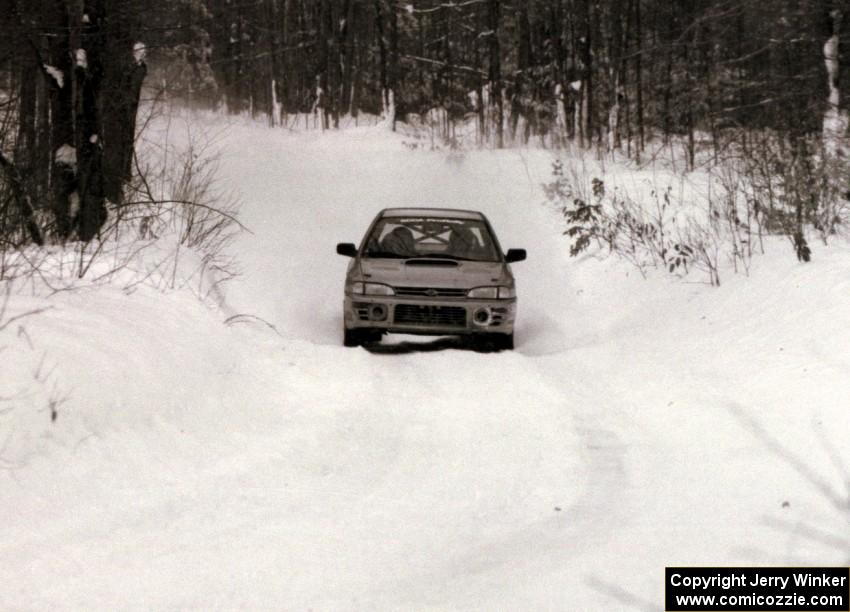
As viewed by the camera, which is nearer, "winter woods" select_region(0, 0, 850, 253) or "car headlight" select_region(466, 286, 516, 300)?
"car headlight" select_region(466, 286, 516, 300)

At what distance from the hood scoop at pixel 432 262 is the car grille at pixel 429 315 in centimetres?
60

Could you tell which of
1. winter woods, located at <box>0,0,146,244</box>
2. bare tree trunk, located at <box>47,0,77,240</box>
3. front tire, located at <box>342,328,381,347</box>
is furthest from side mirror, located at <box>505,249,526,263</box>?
bare tree trunk, located at <box>47,0,77,240</box>

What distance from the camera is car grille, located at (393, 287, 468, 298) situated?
10.3 metres

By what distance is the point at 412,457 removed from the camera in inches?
246

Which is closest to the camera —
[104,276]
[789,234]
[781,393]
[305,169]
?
[781,393]

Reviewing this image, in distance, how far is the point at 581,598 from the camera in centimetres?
387

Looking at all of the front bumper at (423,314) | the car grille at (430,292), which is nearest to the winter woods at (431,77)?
the front bumper at (423,314)

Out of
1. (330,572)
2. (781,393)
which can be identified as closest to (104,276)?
(330,572)

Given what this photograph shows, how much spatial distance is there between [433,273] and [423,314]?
1.59 feet

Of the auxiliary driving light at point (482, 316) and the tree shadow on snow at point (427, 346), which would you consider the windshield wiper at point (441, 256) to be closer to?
the auxiliary driving light at point (482, 316)

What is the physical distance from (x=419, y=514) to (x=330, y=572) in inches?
38.0

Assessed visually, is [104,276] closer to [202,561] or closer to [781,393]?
[202,561]

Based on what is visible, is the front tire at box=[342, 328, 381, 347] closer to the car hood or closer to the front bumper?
the front bumper

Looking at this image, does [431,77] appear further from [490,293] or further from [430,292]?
[430,292]
